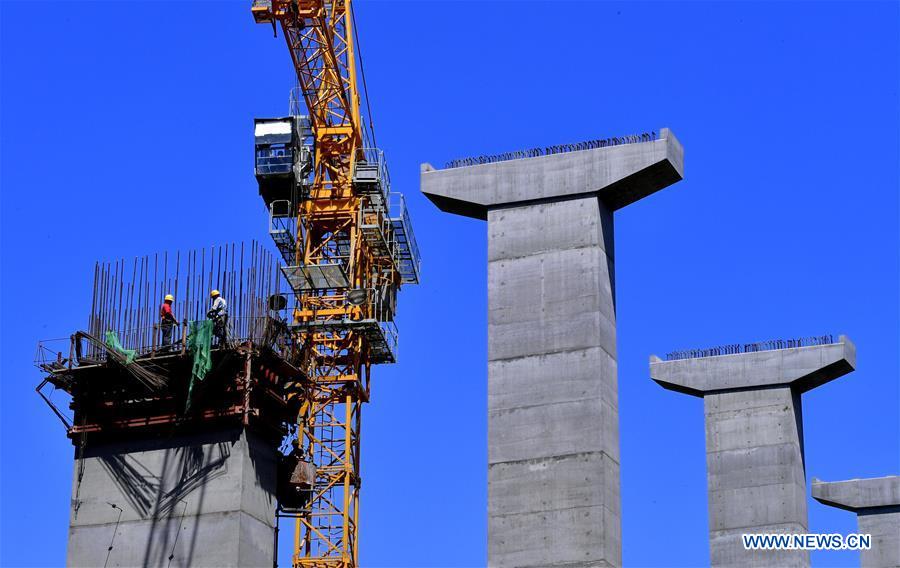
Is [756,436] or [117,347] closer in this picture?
[117,347]

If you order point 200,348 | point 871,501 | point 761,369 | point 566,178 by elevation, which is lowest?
point 871,501

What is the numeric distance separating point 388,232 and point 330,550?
1495cm

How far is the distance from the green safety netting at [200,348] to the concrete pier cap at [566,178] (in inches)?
317

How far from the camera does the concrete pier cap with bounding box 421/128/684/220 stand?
54.7m

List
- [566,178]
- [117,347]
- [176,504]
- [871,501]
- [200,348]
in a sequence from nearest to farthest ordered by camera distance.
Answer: [566,178], [176,504], [200,348], [117,347], [871,501]

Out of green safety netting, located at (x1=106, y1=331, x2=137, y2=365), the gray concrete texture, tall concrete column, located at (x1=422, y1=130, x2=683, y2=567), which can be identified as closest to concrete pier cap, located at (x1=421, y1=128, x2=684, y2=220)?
tall concrete column, located at (x1=422, y1=130, x2=683, y2=567)

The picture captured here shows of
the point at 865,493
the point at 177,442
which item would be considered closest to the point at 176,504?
the point at 177,442

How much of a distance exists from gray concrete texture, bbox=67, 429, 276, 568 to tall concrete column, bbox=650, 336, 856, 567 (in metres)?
21.7

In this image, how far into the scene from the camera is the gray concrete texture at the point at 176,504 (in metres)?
55.3

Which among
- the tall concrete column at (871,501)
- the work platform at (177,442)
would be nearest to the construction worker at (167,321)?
the work platform at (177,442)

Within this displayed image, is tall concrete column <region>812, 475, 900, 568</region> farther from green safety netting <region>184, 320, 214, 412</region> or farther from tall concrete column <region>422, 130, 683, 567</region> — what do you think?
green safety netting <region>184, 320, 214, 412</region>

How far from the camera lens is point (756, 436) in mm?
72188

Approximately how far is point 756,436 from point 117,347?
27.0 metres

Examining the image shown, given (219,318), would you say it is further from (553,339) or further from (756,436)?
(756,436)
